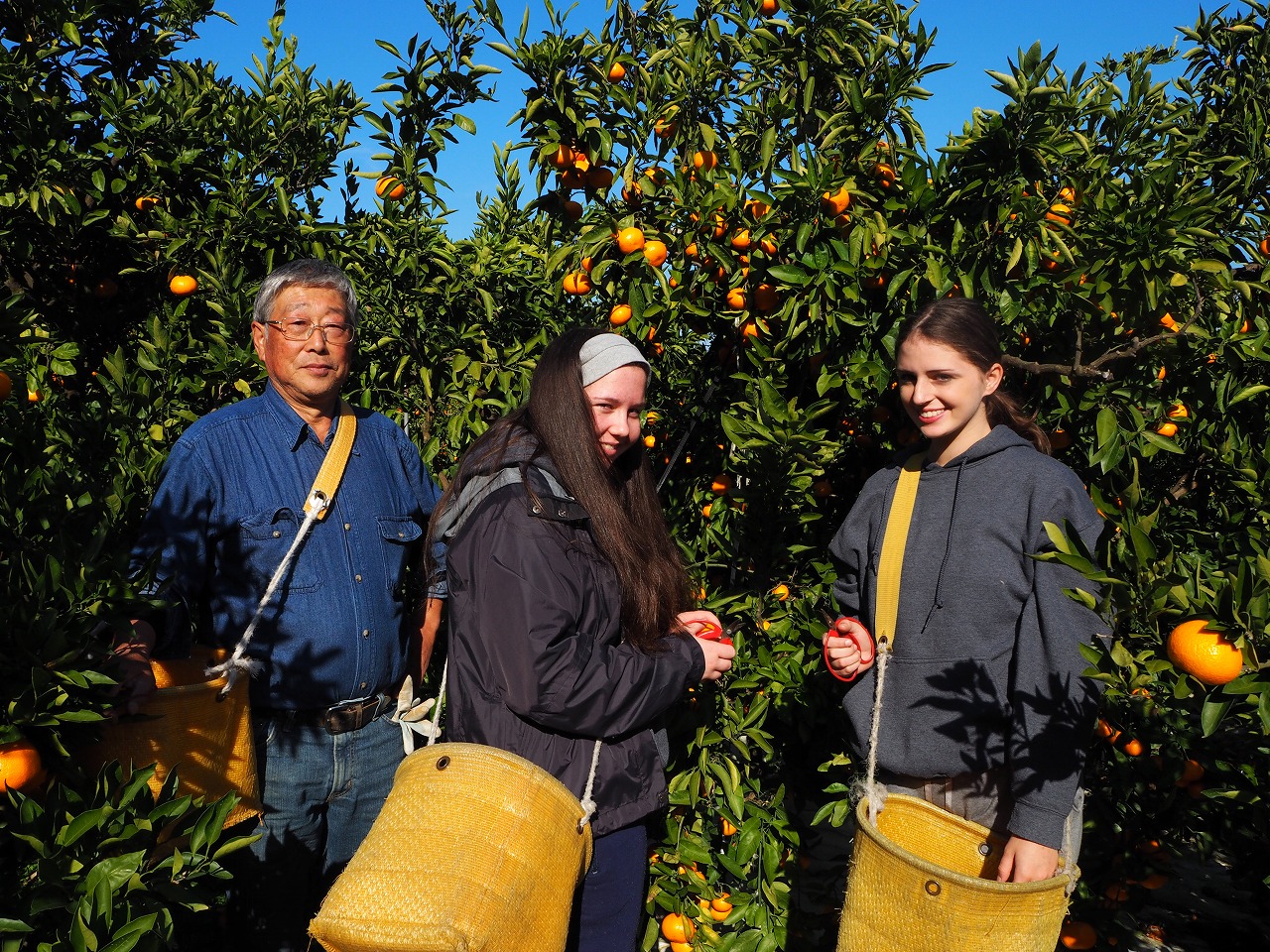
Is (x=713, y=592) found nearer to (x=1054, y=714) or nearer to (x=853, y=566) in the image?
(x=853, y=566)

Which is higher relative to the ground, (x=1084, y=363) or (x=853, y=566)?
(x=1084, y=363)

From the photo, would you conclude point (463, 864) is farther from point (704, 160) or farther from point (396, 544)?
point (704, 160)

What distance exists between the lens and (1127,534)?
49.0 inches

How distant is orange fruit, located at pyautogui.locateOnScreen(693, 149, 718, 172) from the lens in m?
2.25

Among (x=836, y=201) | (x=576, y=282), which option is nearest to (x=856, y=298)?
(x=836, y=201)

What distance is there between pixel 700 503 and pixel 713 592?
0.25 meters

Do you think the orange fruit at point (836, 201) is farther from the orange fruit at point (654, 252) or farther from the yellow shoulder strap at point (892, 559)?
the yellow shoulder strap at point (892, 559)

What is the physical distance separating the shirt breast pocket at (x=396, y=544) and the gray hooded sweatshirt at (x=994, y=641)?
1026mm

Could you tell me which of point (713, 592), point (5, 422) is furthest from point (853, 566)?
point (5, 422)

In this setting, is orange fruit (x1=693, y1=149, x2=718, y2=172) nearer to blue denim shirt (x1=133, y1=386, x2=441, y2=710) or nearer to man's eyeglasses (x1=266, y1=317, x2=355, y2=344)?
man's eyeglasses (x1=266, y1=317, x2=355, y2=344)

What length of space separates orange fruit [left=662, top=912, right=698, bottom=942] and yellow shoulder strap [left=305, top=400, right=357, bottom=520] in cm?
133

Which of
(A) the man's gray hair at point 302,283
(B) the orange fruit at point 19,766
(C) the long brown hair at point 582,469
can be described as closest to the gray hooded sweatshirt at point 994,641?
(C) the long brown hair at point 582,469

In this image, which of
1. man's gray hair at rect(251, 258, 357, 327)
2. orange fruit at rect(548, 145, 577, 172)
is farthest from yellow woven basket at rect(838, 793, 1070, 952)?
orange fruit at rect(548, 145, 577, 172)

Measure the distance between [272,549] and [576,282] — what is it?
0.98m
